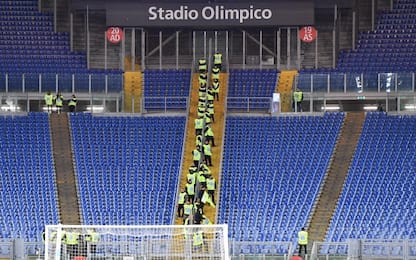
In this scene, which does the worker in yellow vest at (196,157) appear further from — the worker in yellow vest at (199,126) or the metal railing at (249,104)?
the metal railing at (249,104)

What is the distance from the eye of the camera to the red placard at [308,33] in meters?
47.7

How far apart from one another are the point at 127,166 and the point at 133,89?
560cm

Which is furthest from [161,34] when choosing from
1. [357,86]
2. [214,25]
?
[357,86]

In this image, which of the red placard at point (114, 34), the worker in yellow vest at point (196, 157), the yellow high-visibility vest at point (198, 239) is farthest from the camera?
the red placard at point (114, 34)

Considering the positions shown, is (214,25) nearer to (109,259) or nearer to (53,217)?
(53,217)

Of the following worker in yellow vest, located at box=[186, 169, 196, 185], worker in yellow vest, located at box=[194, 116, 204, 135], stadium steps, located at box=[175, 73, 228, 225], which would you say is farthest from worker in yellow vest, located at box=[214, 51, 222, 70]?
worker in yellow vest, located at box=[186, 169, 196, 185]

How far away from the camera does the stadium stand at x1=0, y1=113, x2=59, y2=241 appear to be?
37.7m

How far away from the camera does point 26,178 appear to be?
134ft

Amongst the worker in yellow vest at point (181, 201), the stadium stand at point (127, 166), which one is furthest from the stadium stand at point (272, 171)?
the stadium stand at point (127, 166)

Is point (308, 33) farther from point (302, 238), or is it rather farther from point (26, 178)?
point (302, 238)

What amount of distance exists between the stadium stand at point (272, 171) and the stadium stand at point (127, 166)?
190 centimetres

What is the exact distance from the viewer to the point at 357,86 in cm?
4566

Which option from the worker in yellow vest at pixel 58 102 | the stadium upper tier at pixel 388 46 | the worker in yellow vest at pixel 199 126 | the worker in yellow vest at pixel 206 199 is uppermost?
the stadium upper tier at pixel 388 46

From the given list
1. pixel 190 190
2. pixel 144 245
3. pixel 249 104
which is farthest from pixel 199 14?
pixel 144 245
